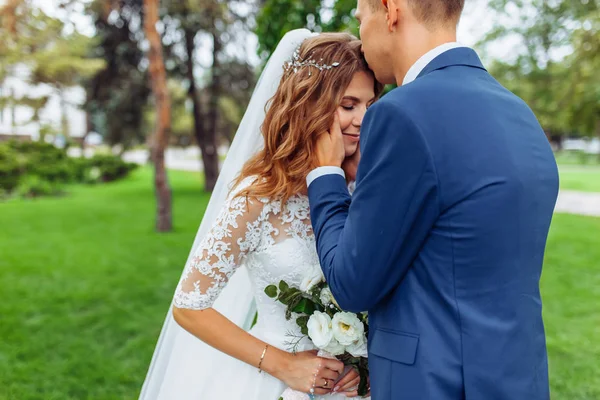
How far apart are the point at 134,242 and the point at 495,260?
35.7 feet

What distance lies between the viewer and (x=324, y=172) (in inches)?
63.9

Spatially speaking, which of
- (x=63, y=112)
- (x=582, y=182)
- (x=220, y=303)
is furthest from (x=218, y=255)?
(x=582, y=182)

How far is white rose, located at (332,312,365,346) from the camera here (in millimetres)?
1764

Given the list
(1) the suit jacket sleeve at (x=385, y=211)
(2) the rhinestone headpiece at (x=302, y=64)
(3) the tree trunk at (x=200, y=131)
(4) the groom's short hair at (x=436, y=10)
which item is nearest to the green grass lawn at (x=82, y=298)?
(2) the rhinestone headpiece at (x=302, y=64)

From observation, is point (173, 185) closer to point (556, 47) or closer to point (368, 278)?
point (556, 47)

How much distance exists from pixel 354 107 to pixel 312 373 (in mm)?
960

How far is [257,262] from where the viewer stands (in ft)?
6.63

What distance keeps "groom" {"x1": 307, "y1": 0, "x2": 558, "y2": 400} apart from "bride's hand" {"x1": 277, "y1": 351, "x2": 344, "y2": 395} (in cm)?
43

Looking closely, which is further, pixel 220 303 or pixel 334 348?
pixel 220 303

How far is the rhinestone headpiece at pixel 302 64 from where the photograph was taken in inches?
78.5

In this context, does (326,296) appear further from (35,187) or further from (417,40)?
(35,187)

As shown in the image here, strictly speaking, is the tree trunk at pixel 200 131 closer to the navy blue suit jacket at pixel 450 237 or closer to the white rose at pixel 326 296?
the white rose at pixel 326 296

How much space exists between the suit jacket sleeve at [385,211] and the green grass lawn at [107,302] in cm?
395

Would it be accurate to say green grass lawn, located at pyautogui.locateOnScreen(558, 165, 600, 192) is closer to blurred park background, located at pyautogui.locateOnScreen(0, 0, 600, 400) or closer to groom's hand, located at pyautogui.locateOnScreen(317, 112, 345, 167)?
blurred park background, located at pyautogui.locateOnScreen(0, 0, 600, 400)
